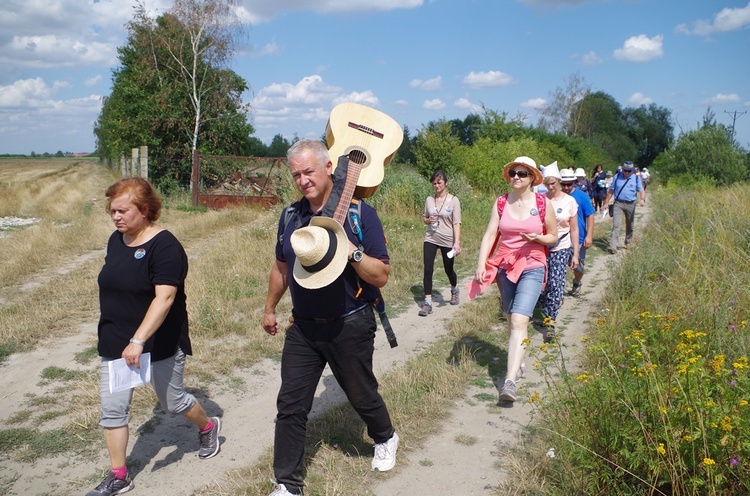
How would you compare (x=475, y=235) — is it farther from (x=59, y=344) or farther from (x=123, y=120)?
(x=123, y=120)

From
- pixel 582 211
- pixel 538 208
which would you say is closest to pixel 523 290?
pixel 538 208

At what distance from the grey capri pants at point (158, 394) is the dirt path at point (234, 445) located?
1.46 ft

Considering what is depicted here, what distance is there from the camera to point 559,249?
659cm

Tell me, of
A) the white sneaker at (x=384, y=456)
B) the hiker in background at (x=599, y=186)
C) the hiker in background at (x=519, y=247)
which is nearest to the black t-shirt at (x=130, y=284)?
the white sneaker at (x=384, y=456)

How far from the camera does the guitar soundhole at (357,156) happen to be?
3484 mm

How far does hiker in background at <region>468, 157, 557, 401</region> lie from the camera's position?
4.78 metres

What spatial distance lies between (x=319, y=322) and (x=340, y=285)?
25 cm

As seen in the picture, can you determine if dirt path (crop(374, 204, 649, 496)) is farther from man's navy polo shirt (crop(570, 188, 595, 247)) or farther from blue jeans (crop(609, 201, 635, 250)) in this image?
blue jeans (crop(609, 201, 635, 250))

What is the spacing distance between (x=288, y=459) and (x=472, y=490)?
1.09 m

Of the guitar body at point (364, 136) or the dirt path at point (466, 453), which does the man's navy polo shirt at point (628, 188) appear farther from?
the guitar body at point (364, 136)

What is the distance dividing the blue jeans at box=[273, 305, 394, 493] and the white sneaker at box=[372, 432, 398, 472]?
1.25ft

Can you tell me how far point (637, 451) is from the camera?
2719 mm

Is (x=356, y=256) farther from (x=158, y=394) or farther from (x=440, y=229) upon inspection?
(x=440, y=229)

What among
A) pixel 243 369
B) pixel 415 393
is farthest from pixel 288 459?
pixel 243 369
